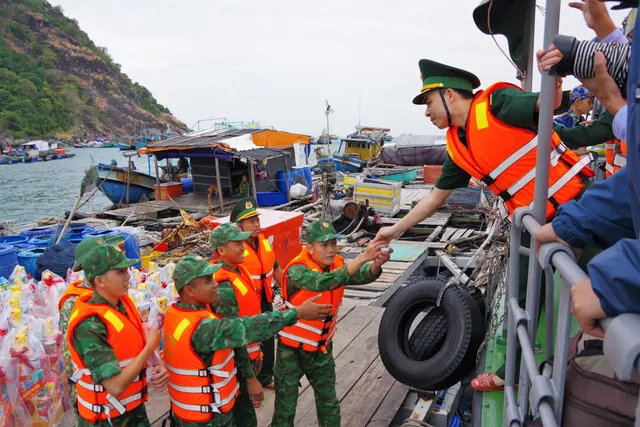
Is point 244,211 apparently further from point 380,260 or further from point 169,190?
point 169,190

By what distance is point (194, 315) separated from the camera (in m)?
2.81

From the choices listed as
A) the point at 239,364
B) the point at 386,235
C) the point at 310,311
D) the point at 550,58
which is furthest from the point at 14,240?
the point at 550,58

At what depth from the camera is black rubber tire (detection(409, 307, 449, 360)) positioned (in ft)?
12.5

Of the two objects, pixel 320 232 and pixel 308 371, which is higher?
pixel 320 232

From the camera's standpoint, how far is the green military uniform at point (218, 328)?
2.73m

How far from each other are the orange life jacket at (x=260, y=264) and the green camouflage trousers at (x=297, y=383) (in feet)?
2.88

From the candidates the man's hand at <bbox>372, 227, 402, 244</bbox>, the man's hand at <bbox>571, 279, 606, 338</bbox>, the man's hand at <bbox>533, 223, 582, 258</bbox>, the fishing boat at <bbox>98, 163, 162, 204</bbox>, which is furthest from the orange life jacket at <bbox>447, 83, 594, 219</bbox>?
the fishing boat at <bbox>98, 163, 162, 204</bbox>

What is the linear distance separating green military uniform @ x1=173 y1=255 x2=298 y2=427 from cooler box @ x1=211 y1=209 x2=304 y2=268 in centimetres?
479

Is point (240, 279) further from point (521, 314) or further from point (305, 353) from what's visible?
point (521, 314)

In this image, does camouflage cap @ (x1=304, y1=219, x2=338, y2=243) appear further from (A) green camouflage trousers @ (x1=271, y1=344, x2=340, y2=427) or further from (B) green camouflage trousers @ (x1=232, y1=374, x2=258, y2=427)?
(B) green camouflage trousers @ (x1=232, y1=374, x2=258, y2=427)

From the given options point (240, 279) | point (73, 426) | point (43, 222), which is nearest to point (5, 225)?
point (43, 222)

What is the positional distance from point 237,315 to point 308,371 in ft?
2.29

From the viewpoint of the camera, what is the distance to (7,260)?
23.4 feet

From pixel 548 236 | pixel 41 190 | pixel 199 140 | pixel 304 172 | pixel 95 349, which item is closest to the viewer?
pixel 548 236
